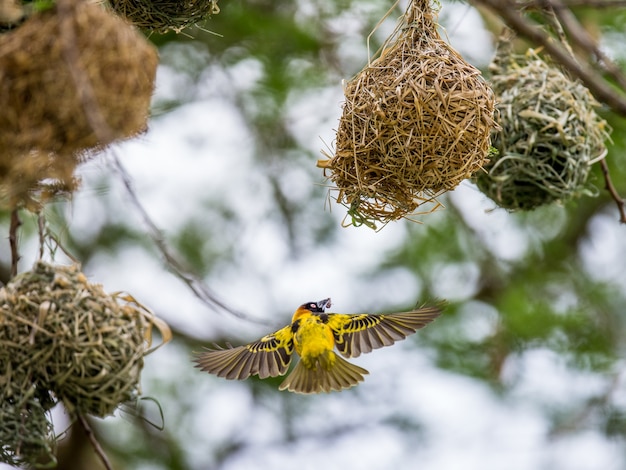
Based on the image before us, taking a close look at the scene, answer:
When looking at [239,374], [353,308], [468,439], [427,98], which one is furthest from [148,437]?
[427,98]

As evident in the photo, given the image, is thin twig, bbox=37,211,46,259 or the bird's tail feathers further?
the bird's tail feathers

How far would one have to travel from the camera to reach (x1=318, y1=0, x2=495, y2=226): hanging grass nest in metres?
3.02

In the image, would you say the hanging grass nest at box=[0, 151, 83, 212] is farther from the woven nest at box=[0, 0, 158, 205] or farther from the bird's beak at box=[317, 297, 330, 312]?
the bird's beak at box=[317, 297, 330, 312]

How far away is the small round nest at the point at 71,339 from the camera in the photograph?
2713 mm

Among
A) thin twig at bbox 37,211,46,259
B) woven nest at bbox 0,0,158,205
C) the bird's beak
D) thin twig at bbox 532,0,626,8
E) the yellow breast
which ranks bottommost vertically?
the yellow breast

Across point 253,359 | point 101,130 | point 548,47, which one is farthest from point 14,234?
point 548,47

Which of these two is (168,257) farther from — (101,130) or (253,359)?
Result: (253,359)

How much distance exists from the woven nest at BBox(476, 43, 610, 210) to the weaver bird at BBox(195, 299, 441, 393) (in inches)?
22.6

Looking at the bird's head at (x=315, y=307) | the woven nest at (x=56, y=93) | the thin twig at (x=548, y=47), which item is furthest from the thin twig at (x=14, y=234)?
the bird's head at (x=315, y=307)

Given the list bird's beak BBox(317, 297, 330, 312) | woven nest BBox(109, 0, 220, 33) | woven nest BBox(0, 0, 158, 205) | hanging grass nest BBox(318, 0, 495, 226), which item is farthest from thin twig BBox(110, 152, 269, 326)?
bird's beak BBox(317, 297, 330, 312)

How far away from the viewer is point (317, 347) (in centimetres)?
394

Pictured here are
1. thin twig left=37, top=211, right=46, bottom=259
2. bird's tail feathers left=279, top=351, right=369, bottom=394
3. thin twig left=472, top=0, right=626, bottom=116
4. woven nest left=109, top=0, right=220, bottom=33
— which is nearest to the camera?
thin twig left=472, top=0, right=626, bottom=116

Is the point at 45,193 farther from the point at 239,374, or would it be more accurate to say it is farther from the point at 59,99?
the point at 239,374

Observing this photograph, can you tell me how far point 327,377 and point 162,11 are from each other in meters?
1.61
